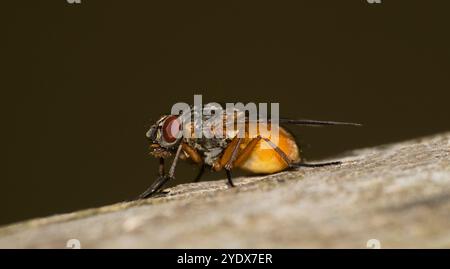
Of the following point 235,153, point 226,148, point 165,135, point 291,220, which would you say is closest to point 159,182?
point 165,135

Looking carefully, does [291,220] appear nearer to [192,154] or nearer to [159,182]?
[159,182]

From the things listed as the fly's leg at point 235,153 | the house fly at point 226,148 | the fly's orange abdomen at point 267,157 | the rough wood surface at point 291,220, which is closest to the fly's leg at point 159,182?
the house fly at point 226,148

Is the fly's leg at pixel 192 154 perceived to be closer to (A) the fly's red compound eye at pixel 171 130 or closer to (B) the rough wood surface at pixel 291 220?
(A) the fly's red compound eye at pixel 171 130

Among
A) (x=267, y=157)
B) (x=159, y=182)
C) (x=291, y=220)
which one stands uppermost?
(x=291, y=220)
